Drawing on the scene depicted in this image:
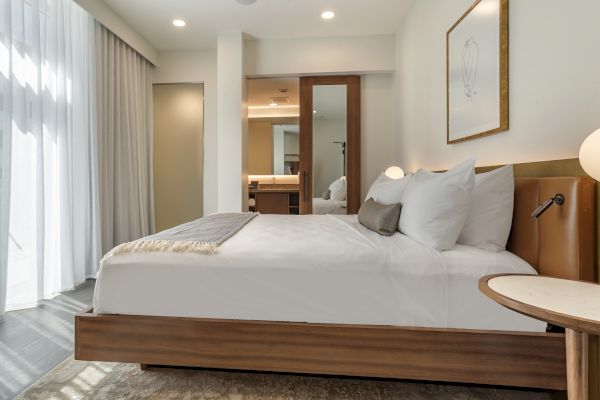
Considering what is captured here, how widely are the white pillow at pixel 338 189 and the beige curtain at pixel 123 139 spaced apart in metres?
2.36

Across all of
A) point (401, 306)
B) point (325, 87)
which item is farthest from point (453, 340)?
point (325, 87)

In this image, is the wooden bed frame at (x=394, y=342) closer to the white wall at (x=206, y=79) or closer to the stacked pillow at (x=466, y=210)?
the stacked pillow at (x=466, y=210)

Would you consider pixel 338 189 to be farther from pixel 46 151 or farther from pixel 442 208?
pixel 46 151

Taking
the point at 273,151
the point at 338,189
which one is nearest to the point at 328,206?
the point at 338,189

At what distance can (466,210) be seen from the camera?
1.45 metres

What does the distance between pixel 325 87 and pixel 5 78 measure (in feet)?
10.0

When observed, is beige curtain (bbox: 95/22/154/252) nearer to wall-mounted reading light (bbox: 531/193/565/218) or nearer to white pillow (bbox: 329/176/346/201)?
white pillow (bbox: 329/176/346/201)

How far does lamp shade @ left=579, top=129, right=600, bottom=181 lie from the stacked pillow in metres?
0.52

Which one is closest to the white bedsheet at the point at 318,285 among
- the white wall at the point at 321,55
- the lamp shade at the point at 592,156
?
the lamp shade at the point at 592,156

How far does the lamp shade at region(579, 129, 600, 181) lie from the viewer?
0.92 m

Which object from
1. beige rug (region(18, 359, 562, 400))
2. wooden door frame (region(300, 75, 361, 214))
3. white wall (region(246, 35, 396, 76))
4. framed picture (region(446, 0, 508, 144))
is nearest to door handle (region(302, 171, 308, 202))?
wooden door frame (region(300, 75, 361, 214))

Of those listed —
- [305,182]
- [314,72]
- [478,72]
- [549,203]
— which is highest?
[314,72]

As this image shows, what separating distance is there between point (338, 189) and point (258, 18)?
7.03ft

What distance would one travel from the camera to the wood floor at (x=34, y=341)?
1530mm
